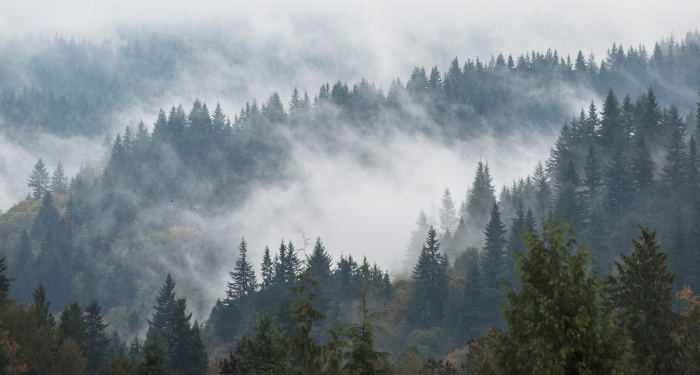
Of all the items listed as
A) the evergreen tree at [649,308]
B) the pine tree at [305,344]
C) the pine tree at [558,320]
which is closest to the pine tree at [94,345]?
the evergreen tree at [649,308]

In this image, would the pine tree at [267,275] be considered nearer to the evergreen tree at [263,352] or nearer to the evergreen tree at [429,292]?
the evergreen tree at [429,292]

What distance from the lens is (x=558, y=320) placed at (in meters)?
16.0

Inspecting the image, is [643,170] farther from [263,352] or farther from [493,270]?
[263,352]

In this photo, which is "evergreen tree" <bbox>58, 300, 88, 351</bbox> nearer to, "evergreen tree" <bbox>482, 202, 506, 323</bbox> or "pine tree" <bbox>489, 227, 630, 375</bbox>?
"evergreen tree" <bbox>482, 202, 506, 323</bbox>

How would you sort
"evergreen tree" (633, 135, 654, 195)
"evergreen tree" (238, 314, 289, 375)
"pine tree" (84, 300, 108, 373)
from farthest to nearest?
"evergreen tree" (633, 135, 654, 195)
"pine tree" (84, 300, 108, 373)
"evergreen tree" (238, 314, 289, 375)

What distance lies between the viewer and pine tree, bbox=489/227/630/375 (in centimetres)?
1586

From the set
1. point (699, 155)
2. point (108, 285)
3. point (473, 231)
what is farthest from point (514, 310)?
point (108, 285)

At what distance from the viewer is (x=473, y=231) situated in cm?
15838

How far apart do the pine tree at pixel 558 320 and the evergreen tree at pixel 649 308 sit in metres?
21.2

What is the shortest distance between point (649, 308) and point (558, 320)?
25441 mm

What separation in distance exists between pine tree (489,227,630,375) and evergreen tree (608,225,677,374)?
21206mm

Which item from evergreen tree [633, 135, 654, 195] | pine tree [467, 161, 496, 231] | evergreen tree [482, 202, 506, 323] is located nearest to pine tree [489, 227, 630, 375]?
evergreen tree [482, 202, 506, 323]

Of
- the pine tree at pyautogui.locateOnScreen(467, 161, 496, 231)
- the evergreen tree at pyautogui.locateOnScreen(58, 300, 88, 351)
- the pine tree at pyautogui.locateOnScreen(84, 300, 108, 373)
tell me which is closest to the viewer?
the evergreen tree at pyautogui.locateOnScreen(58, 300, 88, 351)

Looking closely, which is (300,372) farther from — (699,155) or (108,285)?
(108,285)
